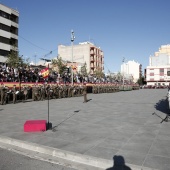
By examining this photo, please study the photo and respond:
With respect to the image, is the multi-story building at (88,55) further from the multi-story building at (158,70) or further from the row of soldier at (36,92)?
the row of soldier at (36,92)

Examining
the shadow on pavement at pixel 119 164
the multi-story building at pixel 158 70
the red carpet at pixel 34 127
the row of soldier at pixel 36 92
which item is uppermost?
the multi-story building at pixel 158 70

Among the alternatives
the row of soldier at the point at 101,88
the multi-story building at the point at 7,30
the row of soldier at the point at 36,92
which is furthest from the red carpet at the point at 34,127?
the multi-story building at the point at 7,30

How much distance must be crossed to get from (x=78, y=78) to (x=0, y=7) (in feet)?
83.9

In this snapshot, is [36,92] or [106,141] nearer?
[106,141]

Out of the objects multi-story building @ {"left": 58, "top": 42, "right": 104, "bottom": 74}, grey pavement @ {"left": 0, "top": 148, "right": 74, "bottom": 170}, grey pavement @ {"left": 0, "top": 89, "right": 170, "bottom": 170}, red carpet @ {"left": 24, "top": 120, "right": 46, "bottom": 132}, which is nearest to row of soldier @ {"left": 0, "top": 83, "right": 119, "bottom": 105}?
red carpet @ {"left": 24, "top": 120, "right": 46, "bottom": 132}

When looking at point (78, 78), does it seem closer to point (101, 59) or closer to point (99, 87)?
point (99, 87)

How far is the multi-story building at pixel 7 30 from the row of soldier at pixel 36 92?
1004 inches

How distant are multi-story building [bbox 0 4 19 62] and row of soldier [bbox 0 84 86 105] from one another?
83.7ft

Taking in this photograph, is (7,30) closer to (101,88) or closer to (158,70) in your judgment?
(101,88)

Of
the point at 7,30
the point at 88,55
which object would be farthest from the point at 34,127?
the point at 88,55

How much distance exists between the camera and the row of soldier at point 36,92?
2012 centimetres

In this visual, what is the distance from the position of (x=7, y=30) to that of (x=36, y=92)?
117 feet

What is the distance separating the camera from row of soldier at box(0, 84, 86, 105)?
20125 mm

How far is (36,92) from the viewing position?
23953mm
